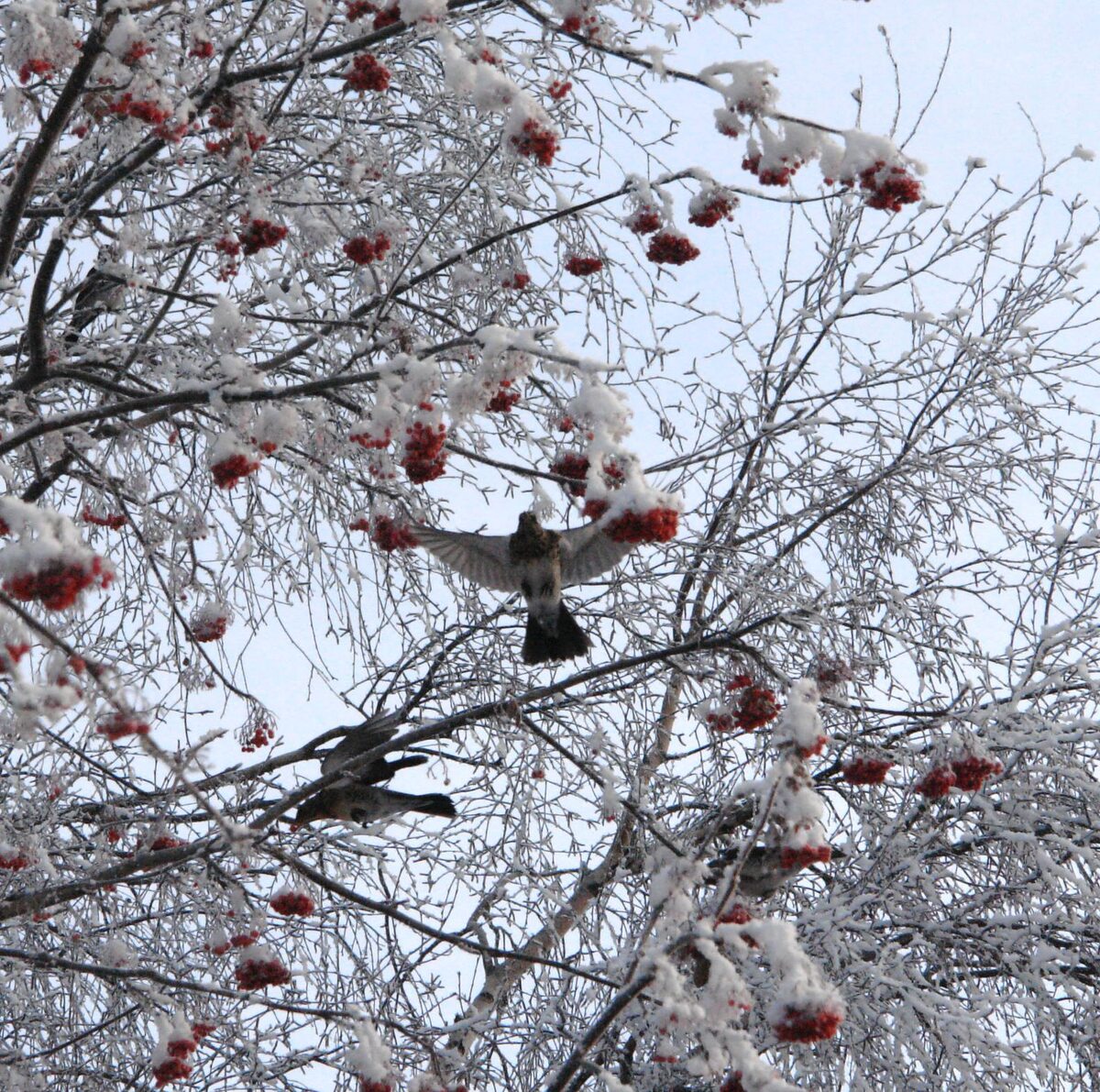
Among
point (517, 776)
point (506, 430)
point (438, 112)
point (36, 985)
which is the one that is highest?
point (438, 112)

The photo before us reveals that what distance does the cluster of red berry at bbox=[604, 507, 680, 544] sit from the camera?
2.81 metres

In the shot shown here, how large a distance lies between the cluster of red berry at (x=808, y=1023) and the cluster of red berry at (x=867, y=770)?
1590 mm

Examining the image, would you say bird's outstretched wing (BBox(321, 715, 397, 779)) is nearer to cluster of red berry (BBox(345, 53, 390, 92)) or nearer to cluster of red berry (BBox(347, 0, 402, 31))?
cluster of red berry (BBox(345, 53, 390, 92))

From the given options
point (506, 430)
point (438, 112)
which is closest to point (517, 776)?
point (506, 430)

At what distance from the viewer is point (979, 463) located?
17.8ft

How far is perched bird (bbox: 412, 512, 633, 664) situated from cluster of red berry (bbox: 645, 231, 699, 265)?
43.1 inches

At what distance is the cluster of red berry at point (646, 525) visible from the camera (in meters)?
2.81

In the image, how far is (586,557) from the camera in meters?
5.03

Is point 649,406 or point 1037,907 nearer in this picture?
point 1037,907

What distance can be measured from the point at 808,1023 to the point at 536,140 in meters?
1.91

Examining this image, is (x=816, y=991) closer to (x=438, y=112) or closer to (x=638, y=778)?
(x=638, y=778)

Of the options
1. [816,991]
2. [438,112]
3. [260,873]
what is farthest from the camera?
[438,112]

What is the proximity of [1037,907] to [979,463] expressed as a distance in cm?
162

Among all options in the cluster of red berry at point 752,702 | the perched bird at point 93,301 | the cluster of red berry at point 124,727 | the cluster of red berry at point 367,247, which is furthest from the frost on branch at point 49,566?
the perched bird at point 93,301
